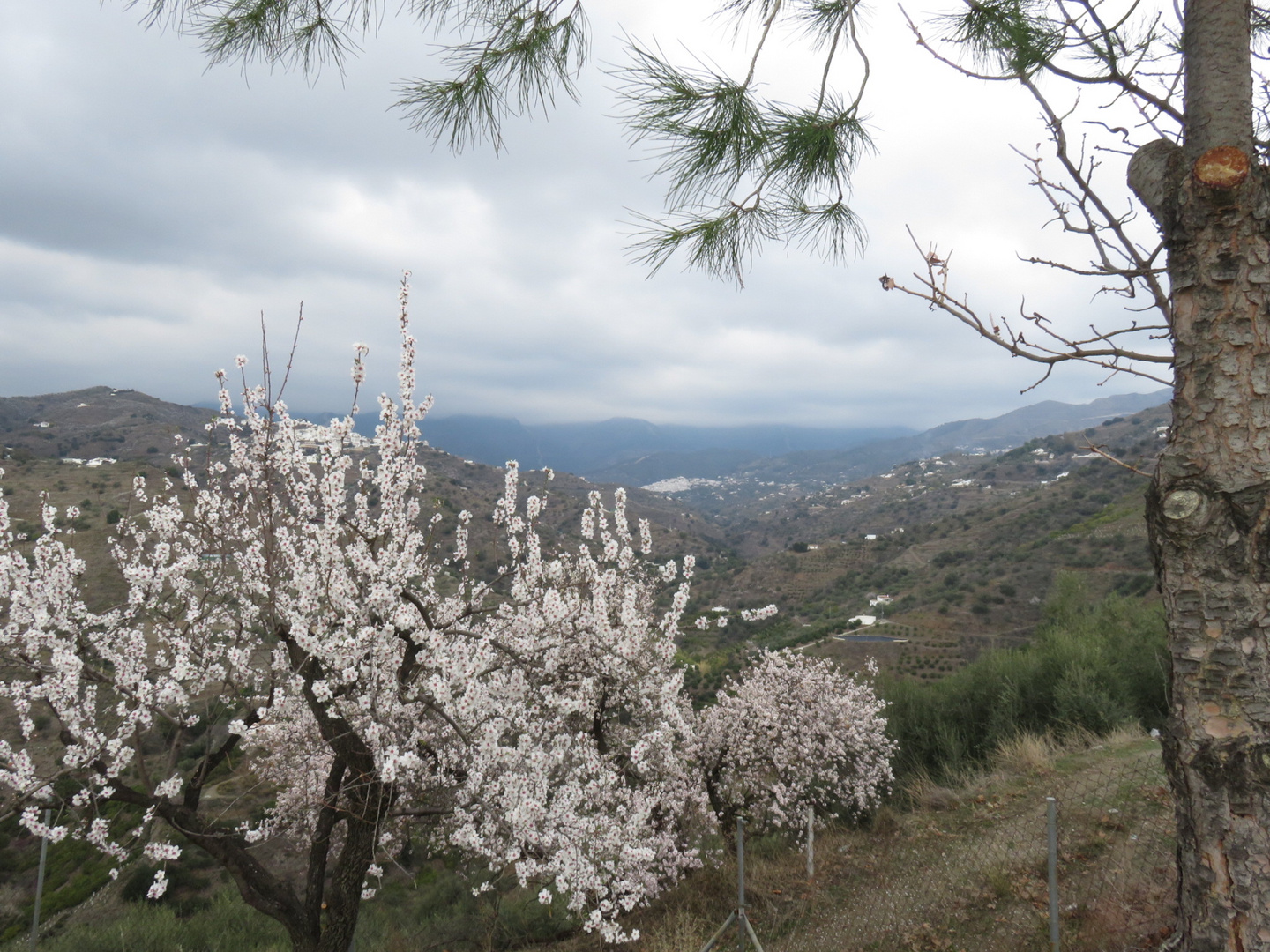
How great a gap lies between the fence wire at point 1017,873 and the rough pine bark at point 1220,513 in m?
2.17

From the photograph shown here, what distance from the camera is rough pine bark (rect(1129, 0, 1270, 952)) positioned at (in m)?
1.81

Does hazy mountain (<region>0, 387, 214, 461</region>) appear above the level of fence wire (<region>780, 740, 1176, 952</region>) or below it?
above

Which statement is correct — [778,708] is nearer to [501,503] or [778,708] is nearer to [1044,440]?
[501,503]

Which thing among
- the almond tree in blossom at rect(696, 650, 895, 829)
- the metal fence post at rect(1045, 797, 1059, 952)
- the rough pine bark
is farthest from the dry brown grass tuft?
the rough pine bark

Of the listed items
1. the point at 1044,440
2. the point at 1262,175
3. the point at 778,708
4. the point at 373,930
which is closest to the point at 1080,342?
the point at 1262,175

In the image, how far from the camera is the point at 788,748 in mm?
9898

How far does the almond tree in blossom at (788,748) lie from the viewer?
9.63 metres

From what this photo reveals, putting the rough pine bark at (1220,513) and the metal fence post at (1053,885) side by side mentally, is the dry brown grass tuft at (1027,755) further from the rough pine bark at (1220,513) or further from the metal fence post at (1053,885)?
the rough pine bark at (1220,513)

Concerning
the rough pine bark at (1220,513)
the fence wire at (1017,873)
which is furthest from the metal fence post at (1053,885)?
the rough pine bark at (1220,513)

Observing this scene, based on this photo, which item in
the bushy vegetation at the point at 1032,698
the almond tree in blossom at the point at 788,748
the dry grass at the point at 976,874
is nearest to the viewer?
the dry grass at the point at 976,874

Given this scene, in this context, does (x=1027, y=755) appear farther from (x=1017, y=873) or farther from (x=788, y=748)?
(x=1017, y=873)

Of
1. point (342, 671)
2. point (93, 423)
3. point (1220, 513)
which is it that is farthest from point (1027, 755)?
point (93, 423)

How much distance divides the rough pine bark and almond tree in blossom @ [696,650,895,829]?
25.8 feet

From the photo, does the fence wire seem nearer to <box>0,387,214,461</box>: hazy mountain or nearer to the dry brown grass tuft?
the dry brown grass tuft
